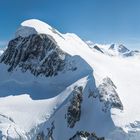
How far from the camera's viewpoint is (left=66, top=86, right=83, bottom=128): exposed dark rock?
3479 inches

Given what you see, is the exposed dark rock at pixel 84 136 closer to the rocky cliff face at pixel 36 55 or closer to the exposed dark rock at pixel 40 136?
the exposed dark rock at pixel 40 136

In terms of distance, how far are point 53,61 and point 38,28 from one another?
1340 cm

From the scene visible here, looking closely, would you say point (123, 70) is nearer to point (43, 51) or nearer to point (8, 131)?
point (43, 51)

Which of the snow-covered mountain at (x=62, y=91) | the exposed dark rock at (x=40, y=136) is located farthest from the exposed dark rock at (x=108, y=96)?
the exposed dark rock at (x=40, y=136)

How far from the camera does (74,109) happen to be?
294ft

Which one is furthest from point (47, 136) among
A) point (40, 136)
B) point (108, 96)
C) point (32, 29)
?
point (32, 29)

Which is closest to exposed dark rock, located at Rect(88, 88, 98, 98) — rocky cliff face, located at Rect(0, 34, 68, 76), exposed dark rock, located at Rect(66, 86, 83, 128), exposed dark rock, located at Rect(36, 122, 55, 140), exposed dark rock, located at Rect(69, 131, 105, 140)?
exposed dark rock, located at Rect(66, 86, 83, 128)

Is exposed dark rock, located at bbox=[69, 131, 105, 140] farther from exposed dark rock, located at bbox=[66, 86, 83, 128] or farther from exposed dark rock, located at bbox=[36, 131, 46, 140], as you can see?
exposed dark rock, located at bbox=[36, 131, 46, 140]

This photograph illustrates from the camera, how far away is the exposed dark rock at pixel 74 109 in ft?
290

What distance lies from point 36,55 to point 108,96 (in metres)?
26.1

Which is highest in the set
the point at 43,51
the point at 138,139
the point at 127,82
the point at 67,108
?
the point at 43,51

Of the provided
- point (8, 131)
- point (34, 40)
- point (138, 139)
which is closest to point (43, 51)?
point (34, 40)

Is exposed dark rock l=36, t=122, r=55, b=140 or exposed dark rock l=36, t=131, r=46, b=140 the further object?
exposed dark rock l=36, t=131, r=46, b=140

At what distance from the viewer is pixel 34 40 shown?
112 m
